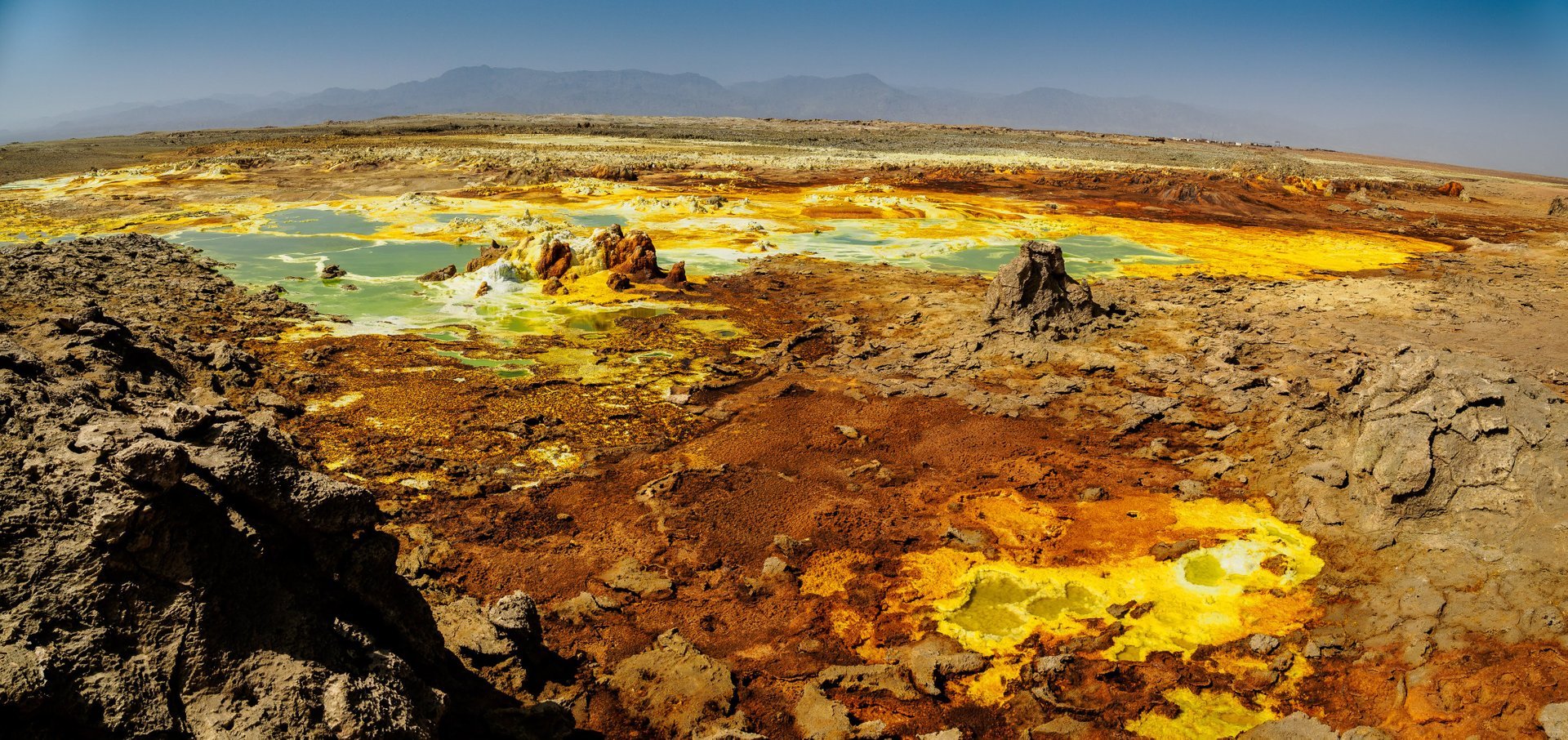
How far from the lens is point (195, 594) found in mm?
2811

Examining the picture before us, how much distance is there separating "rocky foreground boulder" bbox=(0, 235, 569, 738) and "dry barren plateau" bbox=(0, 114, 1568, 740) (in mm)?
13

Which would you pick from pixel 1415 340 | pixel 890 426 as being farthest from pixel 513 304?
pixel 1415 340

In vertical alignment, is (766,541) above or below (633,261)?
below

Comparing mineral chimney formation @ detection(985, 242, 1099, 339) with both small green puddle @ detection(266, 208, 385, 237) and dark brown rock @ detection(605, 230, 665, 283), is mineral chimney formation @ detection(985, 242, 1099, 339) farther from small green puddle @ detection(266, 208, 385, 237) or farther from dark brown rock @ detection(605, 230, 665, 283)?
small green puddle @ detection(266, 208, 385, 237)

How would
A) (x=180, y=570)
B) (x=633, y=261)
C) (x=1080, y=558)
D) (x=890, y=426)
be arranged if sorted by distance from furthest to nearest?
(x=633, y=261)
(x=890, y=426)
(x=1080, y=558)
(x=180, y=570)

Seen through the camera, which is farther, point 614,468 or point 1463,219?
point 1463,219

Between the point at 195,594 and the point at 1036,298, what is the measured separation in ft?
35.4

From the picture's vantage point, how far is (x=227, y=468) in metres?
3.15

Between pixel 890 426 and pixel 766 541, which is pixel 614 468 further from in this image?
pixel 890 426

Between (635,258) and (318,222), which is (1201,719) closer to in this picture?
(635,258)

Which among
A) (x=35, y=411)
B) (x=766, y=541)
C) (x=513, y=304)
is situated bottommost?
(x=766, y=541)

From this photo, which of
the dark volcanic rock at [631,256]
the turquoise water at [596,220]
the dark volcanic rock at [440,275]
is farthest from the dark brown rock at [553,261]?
the turquoise water at [596,220]

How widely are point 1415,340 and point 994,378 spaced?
21.5ft

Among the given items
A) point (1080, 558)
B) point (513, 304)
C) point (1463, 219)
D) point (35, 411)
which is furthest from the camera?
point (1463, 219)
